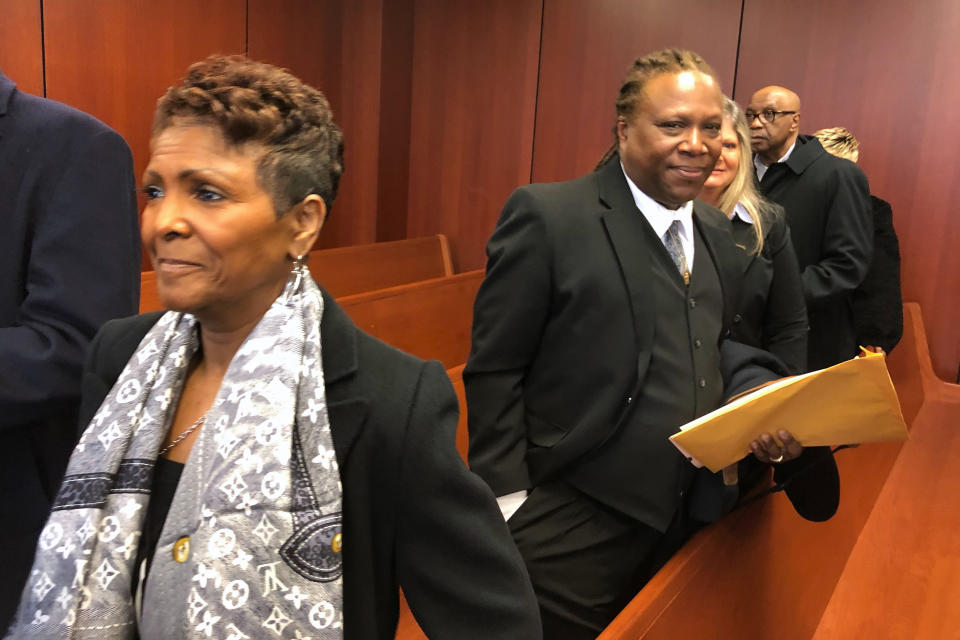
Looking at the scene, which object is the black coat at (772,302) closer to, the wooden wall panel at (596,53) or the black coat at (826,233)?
the black coat at (826,233)

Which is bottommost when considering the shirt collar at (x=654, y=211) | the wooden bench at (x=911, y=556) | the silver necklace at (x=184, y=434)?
the wooden bench at (x=911, y=556)

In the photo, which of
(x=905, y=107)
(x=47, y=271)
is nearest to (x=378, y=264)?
(x=905, y=107)

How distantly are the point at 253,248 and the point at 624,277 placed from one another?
0.95 metres

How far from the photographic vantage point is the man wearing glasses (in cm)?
320

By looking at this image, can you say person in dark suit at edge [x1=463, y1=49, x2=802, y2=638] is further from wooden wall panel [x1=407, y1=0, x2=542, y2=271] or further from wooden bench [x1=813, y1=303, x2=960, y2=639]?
wooden wall panel [x1=407, y1=0, x2=542, y2=271]

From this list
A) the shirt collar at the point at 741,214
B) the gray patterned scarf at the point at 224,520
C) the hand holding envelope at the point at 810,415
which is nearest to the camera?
the gray patterned scarf at the point at 224,520

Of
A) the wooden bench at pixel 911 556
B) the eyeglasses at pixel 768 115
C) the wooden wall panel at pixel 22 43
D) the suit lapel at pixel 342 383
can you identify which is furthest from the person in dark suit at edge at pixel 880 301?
the wooden wall panel at pixel 22 43

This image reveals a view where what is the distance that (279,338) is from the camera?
1.07 metres

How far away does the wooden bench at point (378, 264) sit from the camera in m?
4.55

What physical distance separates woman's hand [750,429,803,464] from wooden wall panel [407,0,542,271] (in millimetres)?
4473

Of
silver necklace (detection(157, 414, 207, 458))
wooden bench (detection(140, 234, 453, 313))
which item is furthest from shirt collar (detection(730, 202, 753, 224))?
wooden bench (detection(140, 234, 453, 313))

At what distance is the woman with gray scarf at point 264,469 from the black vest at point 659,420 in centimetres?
74

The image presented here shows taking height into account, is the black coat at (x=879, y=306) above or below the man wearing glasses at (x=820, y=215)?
below

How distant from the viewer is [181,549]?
1.01 metres
